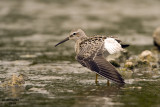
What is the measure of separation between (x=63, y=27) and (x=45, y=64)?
288 inches

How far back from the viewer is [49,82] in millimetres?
9750

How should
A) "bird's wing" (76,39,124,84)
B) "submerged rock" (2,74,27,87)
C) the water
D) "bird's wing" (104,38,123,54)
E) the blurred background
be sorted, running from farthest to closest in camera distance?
the blurred background
"bird's wing" (104,38,123,54)
"submerged rock" (2,74,27,87)
"bird's wing" (76,39,124,84)
the water

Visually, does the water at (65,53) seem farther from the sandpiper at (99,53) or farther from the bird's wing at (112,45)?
the bird's wing at (112,45)

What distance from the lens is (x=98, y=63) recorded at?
9.30 meters

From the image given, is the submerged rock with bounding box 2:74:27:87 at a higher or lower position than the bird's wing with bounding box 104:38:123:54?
lower

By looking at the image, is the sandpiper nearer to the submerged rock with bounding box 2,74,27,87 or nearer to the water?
the water

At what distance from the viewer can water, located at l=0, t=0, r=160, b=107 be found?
27.2 ft

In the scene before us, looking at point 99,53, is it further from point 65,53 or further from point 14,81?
point 65,53

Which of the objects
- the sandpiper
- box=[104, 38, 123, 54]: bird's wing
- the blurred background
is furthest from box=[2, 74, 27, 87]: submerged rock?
the blurred background

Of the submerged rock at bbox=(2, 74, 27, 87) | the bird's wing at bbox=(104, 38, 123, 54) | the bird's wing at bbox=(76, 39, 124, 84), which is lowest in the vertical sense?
the submerged rock at bbox=(2, 74, 27, 87)

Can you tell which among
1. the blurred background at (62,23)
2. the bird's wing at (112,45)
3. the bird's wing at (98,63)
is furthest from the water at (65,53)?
the bird's wing at (112,45)

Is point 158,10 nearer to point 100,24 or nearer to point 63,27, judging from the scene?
point 100,24

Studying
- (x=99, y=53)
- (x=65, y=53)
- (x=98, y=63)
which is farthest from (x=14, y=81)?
(x=65, y=53)

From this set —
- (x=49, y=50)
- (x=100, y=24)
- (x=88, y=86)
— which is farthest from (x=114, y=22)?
(x=88, y=86)
